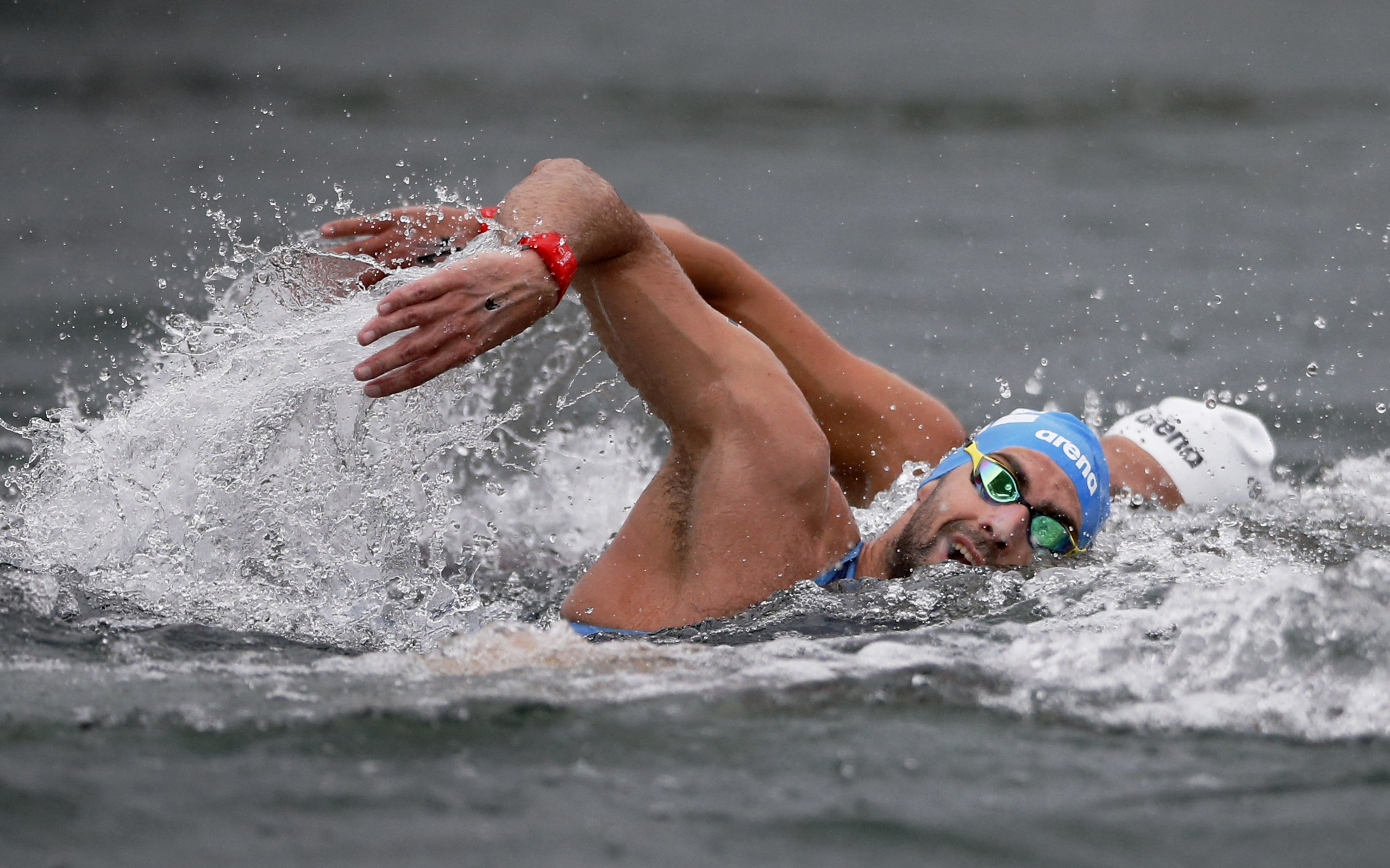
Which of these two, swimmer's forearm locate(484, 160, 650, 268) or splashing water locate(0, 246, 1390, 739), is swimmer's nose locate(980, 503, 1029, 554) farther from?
swimmer's forearm locate(484, 160, 650, 268)

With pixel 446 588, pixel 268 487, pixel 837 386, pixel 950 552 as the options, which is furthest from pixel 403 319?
pixel 837 386

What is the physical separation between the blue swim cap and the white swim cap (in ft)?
2.41

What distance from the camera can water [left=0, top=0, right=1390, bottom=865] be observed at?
96.3 inches

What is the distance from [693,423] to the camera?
3.23 meters

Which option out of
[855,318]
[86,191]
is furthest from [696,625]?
[86,191]

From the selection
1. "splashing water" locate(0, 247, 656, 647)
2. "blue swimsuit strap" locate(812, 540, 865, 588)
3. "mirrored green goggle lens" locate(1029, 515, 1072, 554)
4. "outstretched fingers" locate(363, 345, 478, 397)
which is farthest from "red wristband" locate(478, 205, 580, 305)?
"mirrored green goggle lens" locate(1029, 515, 1072, 554)

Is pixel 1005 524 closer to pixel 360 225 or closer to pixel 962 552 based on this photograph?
pixel 962 552

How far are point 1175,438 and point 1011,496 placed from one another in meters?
1.15

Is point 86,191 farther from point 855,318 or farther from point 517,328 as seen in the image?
point 517,328

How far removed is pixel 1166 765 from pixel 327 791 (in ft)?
Answer: 4.85

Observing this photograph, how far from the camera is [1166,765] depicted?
2646 mm

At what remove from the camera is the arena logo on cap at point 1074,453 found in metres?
3.66

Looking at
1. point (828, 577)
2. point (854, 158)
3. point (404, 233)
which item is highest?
point (854, 158)

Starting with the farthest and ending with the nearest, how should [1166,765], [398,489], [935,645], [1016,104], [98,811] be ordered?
[1016,104], [398,489], [935,645], [1166,765], [98,811]
